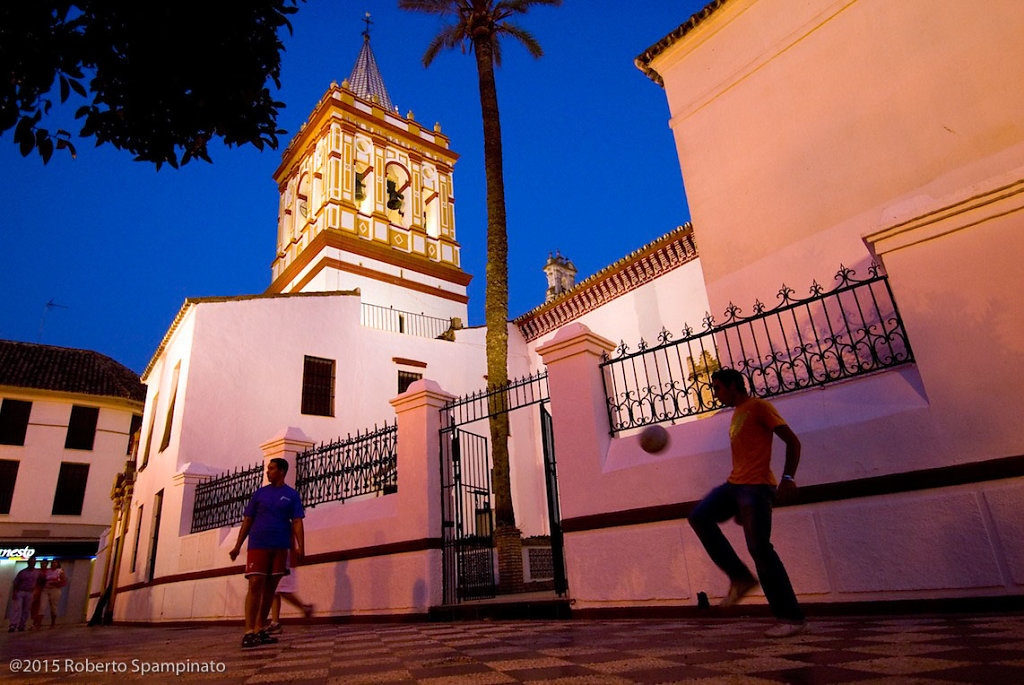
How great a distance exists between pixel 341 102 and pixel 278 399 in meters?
16.4

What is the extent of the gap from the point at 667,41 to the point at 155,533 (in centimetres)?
1518

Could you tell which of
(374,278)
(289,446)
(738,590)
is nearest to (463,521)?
(289,446)

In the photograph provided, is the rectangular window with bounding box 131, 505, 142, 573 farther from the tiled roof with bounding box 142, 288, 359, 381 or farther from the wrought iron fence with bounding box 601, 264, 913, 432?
the wrought iron fence with bounding box 601, 264, 913, 432

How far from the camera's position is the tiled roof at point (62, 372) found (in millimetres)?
24375

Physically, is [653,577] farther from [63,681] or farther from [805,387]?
[63,681]

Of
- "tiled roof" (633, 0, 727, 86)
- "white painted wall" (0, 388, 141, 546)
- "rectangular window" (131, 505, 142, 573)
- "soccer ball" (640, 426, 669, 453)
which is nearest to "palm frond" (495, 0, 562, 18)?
"tiled roof" (633, 0, 727, 86)

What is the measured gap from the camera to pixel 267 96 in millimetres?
4258

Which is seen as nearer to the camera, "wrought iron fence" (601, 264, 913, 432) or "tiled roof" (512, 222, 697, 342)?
"wrought iron fence" (601, 264, 913, 432)

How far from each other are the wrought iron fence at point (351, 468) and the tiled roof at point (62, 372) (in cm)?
2127

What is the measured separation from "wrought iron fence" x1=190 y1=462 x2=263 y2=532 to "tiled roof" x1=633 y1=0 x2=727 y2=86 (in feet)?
34.4

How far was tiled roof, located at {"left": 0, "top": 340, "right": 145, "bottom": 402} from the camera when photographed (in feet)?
80.0

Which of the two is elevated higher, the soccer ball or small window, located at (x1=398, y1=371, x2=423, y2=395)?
small window, located at (x1=398, y1=371, x2=423, y2=395)

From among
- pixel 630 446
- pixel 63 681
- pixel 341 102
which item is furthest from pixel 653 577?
pixel 341 102

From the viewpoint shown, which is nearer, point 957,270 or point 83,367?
point 957,270
